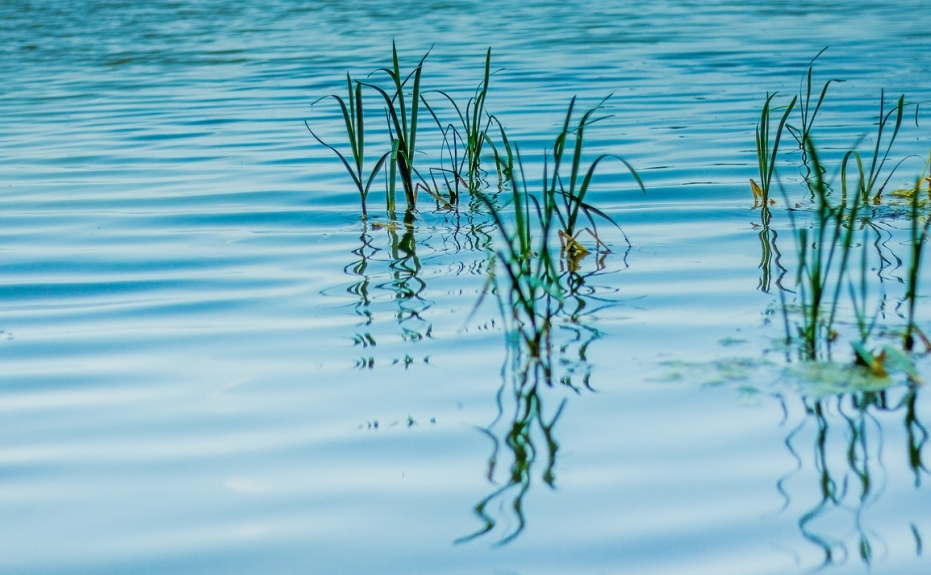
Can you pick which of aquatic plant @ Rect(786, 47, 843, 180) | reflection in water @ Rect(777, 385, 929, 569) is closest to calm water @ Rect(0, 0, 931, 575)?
reflection in water @ Rect(777, 385, 929, 569)

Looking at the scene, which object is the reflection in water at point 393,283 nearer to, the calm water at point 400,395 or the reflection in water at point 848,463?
the calm water at point 400,395

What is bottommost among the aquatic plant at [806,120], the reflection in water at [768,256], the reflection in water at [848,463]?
the reflection in water at [848,463]

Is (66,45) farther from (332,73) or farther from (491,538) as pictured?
(491,538)

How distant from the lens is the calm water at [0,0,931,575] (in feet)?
5.70

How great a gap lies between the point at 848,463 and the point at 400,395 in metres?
0.87

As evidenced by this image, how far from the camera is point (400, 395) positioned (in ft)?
7.47

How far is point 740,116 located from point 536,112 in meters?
1.17

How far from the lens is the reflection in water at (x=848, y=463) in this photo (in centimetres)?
167

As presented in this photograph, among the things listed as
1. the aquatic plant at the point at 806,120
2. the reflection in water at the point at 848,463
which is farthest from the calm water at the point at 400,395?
the aquatic plant at the point at 806,120

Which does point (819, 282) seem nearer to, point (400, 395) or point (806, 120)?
point (400, 395)

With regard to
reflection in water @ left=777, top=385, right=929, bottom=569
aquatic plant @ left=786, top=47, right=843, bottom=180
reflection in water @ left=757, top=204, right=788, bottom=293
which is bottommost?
reflection in water @ left=777, top=385, right=929, bottom=569

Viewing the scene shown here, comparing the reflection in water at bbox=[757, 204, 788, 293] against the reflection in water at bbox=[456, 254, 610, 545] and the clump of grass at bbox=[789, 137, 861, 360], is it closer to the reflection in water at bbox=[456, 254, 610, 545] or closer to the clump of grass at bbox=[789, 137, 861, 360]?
the clump of grass at bbox=[789, 137, 861, 360]

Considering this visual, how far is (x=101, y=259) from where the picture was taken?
3.49m

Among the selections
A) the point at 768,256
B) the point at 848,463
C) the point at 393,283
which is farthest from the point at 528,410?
the point at 768,256
